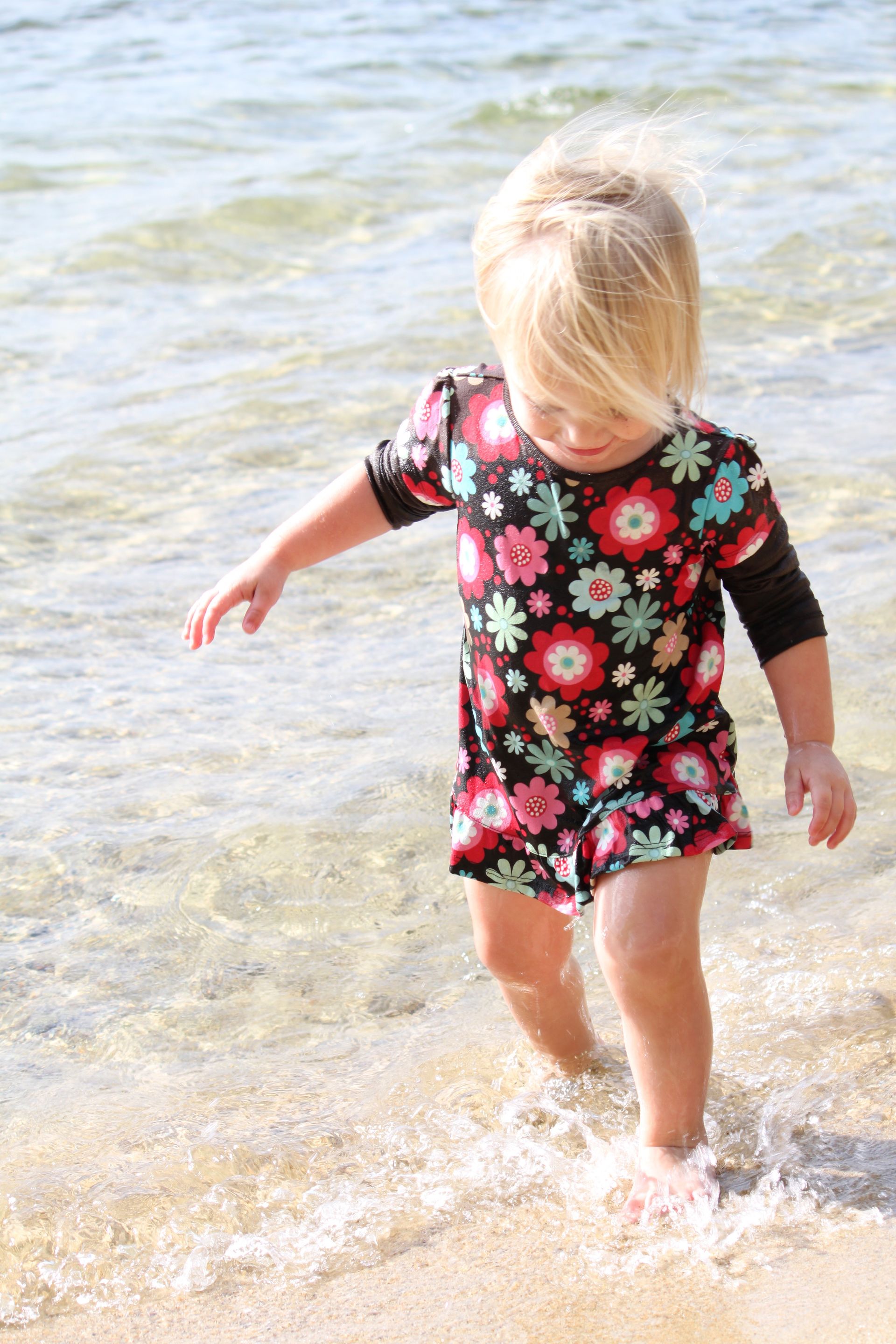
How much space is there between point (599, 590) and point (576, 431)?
24 cm

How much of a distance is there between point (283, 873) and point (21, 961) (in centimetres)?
→ 53

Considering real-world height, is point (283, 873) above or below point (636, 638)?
below

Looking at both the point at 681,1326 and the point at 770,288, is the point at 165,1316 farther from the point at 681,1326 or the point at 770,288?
the point at 770,288

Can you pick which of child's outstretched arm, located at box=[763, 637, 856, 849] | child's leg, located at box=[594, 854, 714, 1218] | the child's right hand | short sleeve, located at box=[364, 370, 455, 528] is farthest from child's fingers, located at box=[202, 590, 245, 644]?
child's outstretched arm, located at box=[763, 637, 856, 849]

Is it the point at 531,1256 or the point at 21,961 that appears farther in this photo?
the point at 21,961

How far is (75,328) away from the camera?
6051mm

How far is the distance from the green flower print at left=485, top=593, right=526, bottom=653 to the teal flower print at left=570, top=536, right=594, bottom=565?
0.35ft

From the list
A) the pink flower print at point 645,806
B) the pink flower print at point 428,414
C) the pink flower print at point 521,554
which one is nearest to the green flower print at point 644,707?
the pink flower print at point 645,806

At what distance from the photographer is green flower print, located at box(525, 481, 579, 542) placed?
6.01ft

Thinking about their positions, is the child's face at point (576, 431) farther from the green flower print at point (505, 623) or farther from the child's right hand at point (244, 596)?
the child's right hand at point (244, 596)

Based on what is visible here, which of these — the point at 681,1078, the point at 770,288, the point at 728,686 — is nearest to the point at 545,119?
the point at 770,288

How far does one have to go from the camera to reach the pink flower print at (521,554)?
6.11 feet

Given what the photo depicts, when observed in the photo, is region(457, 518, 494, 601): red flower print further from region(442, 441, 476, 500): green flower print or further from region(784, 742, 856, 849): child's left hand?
region(784, 742, 856, 849): child's left hand

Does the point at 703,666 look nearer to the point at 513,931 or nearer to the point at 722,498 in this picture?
the point at 722,498
